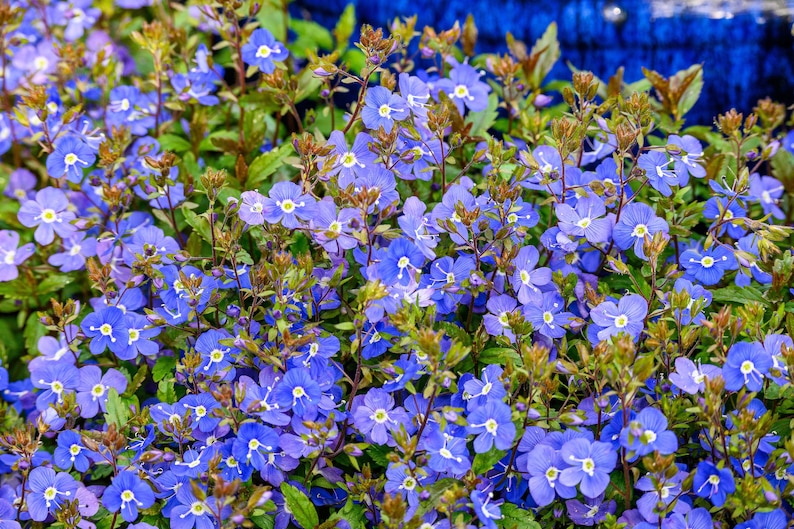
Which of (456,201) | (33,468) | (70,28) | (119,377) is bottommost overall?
(33,468)

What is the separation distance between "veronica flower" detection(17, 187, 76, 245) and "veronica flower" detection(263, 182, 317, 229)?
75 centimetres

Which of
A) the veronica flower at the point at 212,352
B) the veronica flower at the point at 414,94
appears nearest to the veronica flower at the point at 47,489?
the veronica flower at the point at 212,352

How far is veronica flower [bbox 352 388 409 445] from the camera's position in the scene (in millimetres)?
1746

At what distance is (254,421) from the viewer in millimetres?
1711

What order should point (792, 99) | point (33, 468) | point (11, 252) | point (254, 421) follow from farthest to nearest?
point (792, 99) < point (11, 252) < point (33, 468) < point (254, 421)

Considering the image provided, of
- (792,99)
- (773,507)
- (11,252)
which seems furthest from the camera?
Answer: (792,99)

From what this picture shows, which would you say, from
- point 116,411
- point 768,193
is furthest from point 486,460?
point 768,193

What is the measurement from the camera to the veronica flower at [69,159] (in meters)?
2.21

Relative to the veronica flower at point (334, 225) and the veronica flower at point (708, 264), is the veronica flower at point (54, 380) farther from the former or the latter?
the veronica flower at point (708, 264)

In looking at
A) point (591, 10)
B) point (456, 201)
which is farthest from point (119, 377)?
point (591, 10)

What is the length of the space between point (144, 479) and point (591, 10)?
7.54 ft

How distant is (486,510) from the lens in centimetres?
163

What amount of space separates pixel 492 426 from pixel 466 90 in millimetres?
1105

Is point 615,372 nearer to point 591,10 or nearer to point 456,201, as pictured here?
point 456,201
